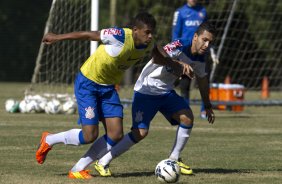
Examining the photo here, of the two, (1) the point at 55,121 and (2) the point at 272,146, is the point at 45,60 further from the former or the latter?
(2) the point at 272,146

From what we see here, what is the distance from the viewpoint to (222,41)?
20.1m

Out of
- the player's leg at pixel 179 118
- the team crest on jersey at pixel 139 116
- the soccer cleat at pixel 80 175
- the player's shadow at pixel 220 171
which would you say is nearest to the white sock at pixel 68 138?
the soccer cleat at pixel 80 175

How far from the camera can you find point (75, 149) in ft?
35.9

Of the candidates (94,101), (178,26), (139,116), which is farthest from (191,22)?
(94,101)

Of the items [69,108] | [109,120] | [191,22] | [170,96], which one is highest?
[170,96]

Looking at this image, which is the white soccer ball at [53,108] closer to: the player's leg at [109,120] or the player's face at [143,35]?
the player's leg at [109,120]

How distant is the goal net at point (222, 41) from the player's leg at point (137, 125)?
30.4 ft

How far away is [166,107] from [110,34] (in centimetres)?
112

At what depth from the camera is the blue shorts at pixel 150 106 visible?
870 cm

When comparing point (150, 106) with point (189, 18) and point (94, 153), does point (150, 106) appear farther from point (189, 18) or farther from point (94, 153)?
point (189, 18)

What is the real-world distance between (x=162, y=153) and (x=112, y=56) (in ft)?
8.67

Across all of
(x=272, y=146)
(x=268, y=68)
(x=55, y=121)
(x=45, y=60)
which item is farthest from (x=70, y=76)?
(x=272, y=146)

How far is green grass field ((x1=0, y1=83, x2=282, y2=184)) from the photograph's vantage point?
8375 mm

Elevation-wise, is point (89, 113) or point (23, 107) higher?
point (89, 113)
